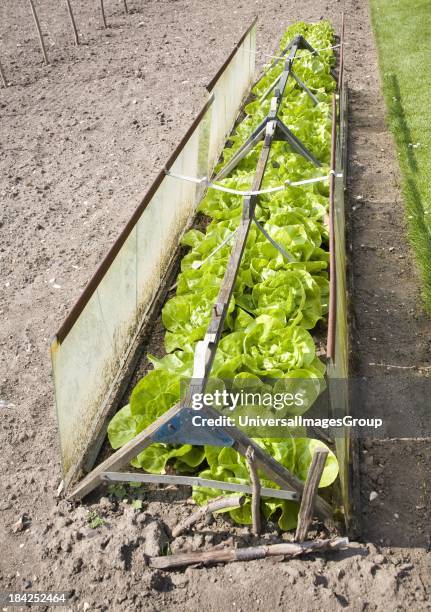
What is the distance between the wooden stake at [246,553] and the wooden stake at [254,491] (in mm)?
121

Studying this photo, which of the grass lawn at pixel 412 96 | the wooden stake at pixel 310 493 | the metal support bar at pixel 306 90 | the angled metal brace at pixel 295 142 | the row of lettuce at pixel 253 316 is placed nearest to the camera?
the wooden stake at pixel 310 493

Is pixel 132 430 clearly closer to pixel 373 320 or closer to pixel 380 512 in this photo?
pixel 380 512

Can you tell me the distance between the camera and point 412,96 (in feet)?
29.3

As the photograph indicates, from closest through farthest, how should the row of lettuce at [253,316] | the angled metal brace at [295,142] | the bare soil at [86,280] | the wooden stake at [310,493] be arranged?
the wooden stake at [310,493] → the bare soil at [86,280] → the row of lettuce at [253,316] → the angled metal brace at [295,142]

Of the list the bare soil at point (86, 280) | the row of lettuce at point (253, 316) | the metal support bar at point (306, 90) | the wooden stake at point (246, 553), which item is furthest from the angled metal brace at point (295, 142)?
the wooden stake at point (246, 553)

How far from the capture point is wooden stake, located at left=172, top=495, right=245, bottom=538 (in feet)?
9.98

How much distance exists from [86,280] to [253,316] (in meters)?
1.86

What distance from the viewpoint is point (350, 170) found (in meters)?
7.11

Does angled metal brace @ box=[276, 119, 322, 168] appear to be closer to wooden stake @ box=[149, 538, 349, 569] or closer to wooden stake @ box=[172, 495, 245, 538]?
wooden stake @ box=[172, 495, 245, 538]

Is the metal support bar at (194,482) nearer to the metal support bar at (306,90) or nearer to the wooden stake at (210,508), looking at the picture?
the wooden stake at (210,508)

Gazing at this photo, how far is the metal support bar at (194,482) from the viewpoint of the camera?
3.07 meters

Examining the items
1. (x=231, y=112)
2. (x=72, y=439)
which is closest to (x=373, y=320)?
(x=72, y=439)

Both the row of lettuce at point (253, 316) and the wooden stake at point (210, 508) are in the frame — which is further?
the row of lettuce at point (253, 316)

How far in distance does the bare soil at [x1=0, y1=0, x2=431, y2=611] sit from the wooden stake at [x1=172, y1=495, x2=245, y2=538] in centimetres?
7
